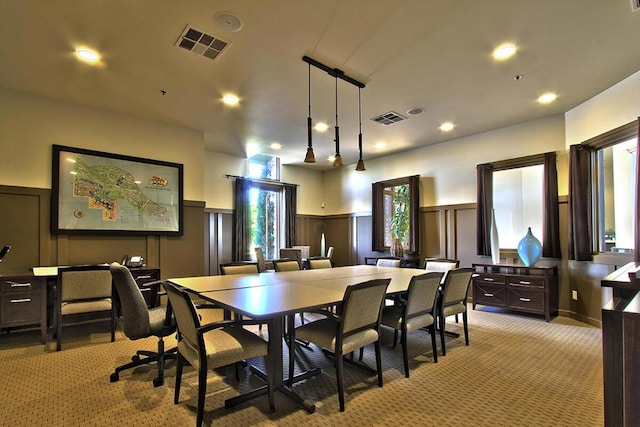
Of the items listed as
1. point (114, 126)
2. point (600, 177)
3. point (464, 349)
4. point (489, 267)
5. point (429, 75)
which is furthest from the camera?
point (489, 267)

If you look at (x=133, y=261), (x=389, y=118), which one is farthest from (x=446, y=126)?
(x=133, y=261)

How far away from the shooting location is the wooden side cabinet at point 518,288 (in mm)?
4730

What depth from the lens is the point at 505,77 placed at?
3.87 metres

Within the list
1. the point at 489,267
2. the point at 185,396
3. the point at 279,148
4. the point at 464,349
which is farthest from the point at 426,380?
the point at 279,148

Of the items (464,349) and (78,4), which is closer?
(78,4)

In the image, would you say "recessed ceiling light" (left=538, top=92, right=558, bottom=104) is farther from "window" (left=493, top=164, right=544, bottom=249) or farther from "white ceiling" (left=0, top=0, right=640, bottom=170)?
"window" (left=493, top=164, right=544, bottom=249)

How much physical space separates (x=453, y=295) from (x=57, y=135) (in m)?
5.46

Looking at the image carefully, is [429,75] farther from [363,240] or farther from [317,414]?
[363,240]

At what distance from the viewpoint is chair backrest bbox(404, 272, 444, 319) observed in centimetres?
293

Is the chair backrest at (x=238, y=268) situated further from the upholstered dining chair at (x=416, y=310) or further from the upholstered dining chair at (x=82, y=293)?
the upholstered dining chair at (x=416, y=310)

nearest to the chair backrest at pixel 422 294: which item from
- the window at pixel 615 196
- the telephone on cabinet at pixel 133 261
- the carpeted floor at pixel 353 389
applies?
the carpeted floor at pixel 353 389

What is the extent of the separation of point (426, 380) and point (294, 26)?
3.31 metres

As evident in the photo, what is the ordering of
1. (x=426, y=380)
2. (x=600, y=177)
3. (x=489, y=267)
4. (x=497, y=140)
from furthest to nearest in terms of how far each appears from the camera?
(x=497, y=140)
(x=489, y=267)
(x=600, y=177)
(x=426, y=380)

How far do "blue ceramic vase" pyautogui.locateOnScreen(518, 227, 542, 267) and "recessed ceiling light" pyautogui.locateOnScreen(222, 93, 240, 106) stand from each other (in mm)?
4775
